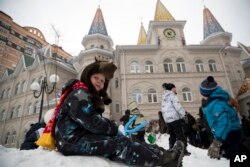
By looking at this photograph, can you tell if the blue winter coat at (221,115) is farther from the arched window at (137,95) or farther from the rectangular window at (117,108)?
the rectangular window at (117,108)

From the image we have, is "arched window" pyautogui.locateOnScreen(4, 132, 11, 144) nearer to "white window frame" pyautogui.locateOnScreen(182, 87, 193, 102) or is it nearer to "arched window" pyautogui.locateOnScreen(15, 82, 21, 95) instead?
"arched window" pyautogui.locateOnScreen(15, 82, 21, 95)

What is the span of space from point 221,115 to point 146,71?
58.4ft

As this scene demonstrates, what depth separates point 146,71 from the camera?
20.6m

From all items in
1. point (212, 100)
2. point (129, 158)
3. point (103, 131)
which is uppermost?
point (212, 100)

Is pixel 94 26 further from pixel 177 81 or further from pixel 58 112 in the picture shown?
pixel 58 112

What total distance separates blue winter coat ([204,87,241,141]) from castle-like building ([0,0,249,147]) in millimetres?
15513

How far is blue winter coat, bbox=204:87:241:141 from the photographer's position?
285 cm

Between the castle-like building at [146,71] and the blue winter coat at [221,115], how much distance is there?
15513 millimetres

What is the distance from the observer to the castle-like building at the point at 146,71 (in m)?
19.5

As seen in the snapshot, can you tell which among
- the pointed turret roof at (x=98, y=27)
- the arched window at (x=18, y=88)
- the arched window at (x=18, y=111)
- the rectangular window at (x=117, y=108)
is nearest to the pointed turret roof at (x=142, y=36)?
the pointed turret roof at (x=98, y=27)

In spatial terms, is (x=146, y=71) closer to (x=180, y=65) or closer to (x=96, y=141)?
(x=180, y=65)

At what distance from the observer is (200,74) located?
67.2 feet

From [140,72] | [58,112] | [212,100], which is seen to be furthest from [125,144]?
[140,72]

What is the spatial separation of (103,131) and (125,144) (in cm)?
27
